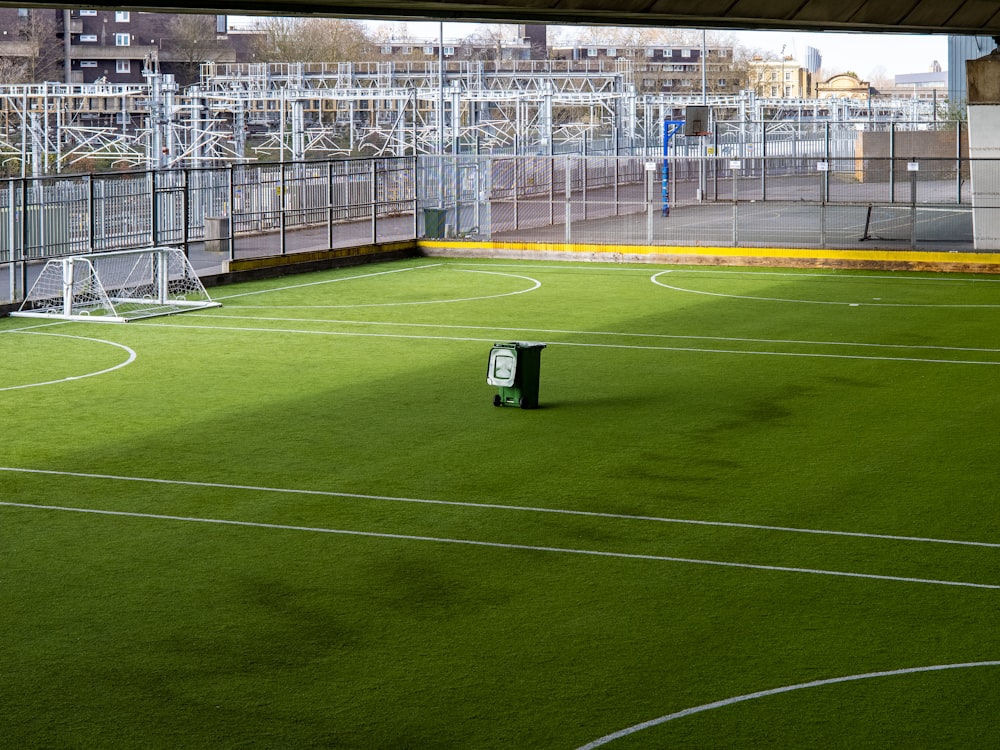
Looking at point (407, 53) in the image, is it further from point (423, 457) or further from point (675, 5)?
point (423, 457)

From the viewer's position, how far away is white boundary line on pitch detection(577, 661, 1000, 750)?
659 centimetres

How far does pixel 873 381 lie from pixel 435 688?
10.1 meters

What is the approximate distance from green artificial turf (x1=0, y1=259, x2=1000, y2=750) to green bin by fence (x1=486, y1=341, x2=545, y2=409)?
182mm

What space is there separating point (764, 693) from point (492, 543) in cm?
308

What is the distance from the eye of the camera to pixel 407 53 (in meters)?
125

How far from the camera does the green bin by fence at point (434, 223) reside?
3216cm

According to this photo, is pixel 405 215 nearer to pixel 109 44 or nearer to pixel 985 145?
pixel 985 145

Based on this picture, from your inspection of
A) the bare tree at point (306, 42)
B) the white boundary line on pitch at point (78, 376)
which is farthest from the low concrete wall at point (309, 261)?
the bare tree at point (306, 42)

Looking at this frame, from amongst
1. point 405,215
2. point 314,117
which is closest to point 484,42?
point 314,117

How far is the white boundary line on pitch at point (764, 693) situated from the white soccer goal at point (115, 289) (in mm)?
15391

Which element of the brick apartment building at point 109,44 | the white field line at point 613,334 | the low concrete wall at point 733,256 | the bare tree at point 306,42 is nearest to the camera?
the white field line at point 613,334

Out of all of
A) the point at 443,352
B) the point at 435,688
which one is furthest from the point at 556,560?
the point at 443,352

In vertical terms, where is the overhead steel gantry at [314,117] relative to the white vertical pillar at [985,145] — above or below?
above

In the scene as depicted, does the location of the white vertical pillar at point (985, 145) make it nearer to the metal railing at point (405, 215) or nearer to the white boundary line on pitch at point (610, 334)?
the metal railing at point (405, 215)
